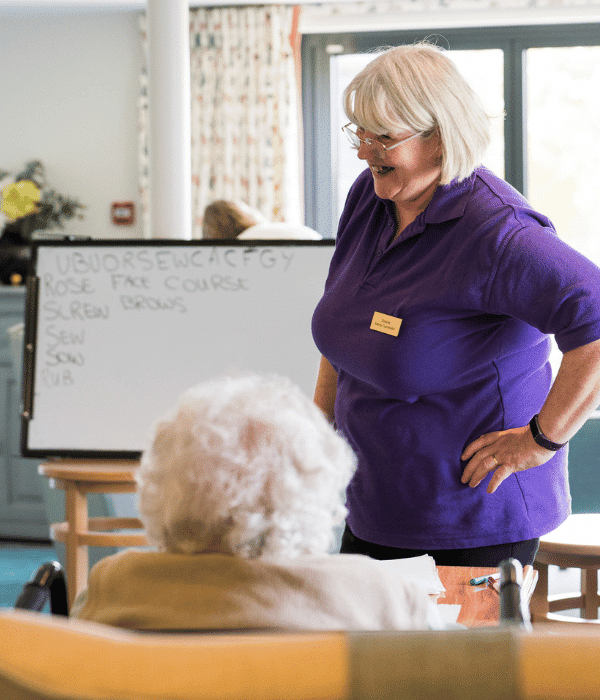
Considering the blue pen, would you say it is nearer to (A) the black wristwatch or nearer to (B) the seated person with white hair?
(A) the black wristwatch

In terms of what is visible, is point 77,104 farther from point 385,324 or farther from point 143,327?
point 385,324

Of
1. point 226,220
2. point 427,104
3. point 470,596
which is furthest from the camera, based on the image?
point 226,220

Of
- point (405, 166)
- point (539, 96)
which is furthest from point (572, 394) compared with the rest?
point (539, 96)

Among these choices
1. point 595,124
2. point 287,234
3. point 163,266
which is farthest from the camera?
point 595,124

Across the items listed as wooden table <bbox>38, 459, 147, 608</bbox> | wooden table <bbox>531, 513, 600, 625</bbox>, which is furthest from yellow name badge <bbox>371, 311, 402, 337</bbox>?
wooden table <bbox>38, 459, 147, 608</bbox>

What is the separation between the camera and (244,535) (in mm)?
834

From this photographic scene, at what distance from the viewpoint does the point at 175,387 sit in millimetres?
2393

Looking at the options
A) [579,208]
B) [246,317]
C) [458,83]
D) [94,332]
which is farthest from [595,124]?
[458,83]

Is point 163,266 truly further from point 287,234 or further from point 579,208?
point 579,208

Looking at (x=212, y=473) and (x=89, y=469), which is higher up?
(x=212, y=473)

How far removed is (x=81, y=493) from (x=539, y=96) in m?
3.39

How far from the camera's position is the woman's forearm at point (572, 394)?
1.25m

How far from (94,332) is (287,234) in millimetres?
697

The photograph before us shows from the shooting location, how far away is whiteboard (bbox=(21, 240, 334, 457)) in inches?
92.7
